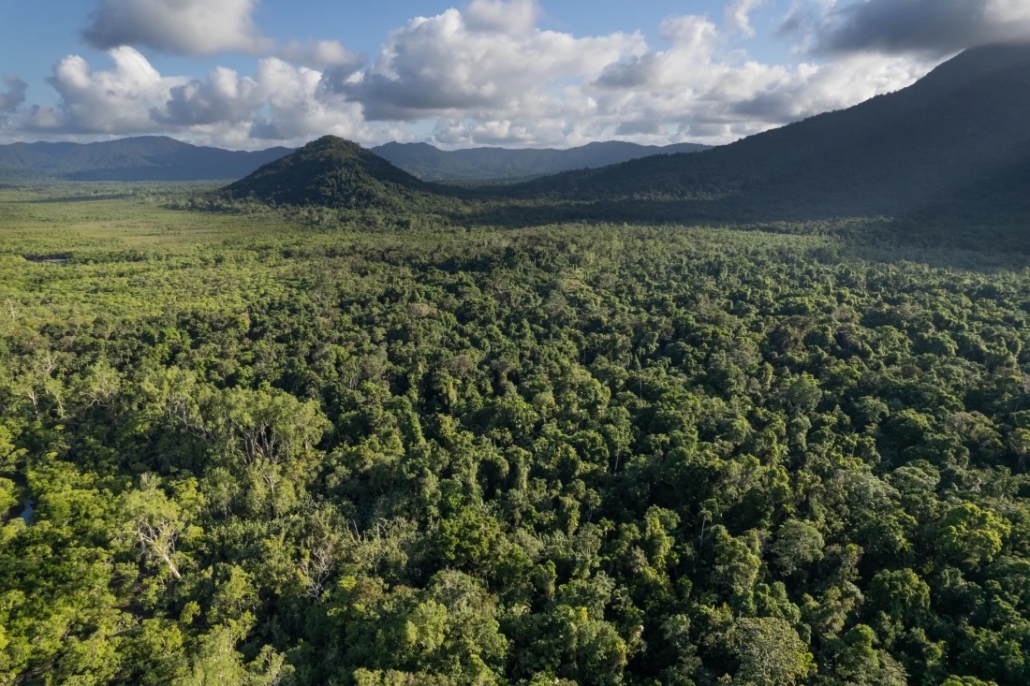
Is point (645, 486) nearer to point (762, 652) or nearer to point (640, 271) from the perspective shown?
point (762, 652)

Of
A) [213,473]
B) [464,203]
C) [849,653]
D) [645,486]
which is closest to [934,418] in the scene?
[645,486]

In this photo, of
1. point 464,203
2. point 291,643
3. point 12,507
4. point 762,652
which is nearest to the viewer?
point 762,652

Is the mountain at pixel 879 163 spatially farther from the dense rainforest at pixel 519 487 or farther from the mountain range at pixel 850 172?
the dense rainforest at pixel 519 487

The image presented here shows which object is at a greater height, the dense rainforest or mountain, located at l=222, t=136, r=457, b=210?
mountain, located at l=222, t=136, r=457, b=210

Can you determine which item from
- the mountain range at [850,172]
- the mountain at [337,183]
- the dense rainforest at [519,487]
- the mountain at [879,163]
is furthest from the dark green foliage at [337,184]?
the dense rainforest at [519,487]

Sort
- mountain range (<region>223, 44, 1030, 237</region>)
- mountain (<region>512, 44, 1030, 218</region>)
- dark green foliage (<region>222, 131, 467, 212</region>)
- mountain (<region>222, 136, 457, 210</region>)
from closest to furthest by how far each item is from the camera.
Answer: mountain range (<region>223, 44, 1030, 237</region>)
mountain (<region>512, 44, 1030, 218</region>)
dark green foliage (<region>222, 131, 467, 212</region>)
mountain (<region>222, 136, 457, 210</region>)

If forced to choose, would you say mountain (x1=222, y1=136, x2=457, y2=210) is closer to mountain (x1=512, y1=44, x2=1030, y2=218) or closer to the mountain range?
the mountain range

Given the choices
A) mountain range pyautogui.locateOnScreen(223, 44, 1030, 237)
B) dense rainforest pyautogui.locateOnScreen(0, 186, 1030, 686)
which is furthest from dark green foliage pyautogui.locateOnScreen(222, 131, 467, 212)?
dense rainforest pyautogui.locateOnScreen(0, 186, 1030, 686)
